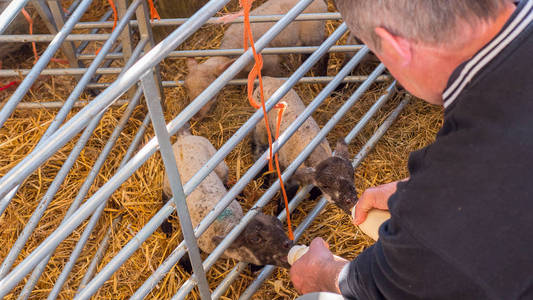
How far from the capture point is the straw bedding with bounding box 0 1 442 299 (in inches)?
126

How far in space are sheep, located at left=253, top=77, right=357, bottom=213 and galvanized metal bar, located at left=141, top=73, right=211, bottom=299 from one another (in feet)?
3.52

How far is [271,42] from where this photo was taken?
4.28 meters

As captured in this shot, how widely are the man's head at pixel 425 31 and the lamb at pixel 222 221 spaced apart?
1530 mm

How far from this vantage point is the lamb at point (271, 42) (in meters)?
4.10

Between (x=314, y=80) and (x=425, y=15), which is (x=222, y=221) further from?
(x=425, y=15)

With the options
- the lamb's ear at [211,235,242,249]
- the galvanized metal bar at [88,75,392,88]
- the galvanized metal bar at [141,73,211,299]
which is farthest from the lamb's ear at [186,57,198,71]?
the galvanized metal bar at [141,73,211,299]

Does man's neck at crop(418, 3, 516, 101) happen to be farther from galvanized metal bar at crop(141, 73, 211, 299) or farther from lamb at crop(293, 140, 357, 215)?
lamb at crop(293, 140, 357, 215)

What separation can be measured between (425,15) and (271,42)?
3.09 m

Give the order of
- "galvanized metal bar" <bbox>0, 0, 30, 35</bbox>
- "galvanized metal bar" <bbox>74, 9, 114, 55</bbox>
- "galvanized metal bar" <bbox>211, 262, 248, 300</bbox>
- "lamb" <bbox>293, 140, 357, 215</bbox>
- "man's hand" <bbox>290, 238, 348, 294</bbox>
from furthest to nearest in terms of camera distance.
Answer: "galvanized metal bar" <bbox>74, 9, 114, 55</bbox>
"lamb" <bbox>293, 140, 357, 215</bbox>
"galvanized metal bar" <bbox>211, 262, 248, 300</bbox>
"man's hand" <bbox>290, 238, 348, 294</bbox>
"galvanized metal bar" <bbox>0, 0, 30, 35</bbox>

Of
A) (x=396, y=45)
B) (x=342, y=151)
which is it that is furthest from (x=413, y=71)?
(x=342, y=151)

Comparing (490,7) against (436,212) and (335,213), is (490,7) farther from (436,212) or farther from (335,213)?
(335,213)

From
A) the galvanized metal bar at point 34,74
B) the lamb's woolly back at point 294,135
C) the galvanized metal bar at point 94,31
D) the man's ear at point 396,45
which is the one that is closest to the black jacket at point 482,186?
the man's ear at point 396,45

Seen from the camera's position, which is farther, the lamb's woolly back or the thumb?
the lamb's woolly back

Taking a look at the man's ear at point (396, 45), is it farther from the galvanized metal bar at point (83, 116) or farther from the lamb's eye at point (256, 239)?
the lamb's eye at point (256, 239)
